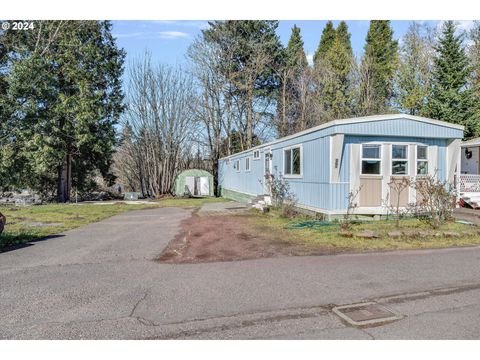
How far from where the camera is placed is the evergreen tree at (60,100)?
18.5 meters

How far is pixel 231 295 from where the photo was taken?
4.18 m

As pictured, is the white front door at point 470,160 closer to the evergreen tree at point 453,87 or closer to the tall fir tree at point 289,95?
the evergreen tree at point 453,87

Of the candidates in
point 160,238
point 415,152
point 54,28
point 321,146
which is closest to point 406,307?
point 160,238

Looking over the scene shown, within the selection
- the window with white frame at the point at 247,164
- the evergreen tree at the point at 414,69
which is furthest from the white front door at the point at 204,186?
the evergreen tree at the point at 414,69

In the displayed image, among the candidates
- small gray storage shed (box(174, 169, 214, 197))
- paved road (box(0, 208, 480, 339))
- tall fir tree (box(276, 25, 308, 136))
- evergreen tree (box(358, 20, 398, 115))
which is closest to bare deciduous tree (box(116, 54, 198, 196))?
small gray storage shed (box(174, 169, 214, 197))

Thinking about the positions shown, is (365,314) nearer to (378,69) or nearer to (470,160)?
(470,160)

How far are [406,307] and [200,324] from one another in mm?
2231

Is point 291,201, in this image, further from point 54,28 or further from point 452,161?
point 54,28

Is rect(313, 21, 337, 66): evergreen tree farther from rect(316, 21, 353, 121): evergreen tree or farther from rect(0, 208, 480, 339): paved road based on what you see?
rect(0, 208, 480, 339): paved road

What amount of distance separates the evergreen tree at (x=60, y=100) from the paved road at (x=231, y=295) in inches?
570

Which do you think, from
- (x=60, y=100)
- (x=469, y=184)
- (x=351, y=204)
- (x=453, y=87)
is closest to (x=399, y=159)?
(x=351, y=204)

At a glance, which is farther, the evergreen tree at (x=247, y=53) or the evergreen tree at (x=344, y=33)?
the evergreen tree at (x=344, y=33)

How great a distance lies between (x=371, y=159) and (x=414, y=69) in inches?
830

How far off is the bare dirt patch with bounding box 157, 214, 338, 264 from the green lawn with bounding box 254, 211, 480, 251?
27 cm
